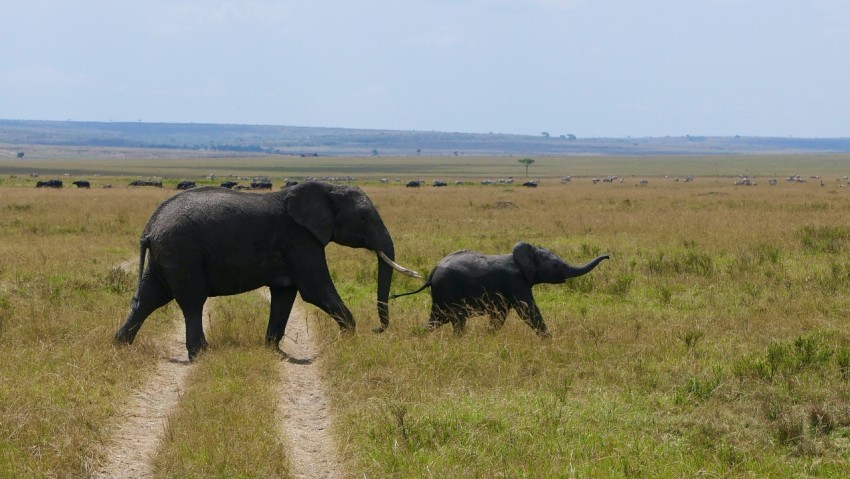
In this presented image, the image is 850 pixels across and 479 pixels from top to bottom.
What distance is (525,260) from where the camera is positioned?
12.1m

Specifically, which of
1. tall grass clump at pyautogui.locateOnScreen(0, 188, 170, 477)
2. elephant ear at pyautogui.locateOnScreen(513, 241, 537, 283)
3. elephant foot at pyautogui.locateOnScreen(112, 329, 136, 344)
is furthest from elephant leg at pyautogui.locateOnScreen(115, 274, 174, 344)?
elephant ear at pyautogui.locateOnScreen(513, 241, 537, 283)

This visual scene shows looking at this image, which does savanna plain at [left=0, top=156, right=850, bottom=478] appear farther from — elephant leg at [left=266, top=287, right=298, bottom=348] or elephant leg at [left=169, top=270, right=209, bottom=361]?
elephant leg at [left=266, top=287, right=298, bottom=348]

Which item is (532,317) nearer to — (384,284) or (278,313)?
(384,284)

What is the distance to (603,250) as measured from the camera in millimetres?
22250

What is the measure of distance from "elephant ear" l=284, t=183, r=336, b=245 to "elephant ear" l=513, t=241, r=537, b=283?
248 centimetres

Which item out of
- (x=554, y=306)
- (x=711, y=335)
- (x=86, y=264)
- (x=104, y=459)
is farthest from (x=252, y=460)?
(x=86, y=264)

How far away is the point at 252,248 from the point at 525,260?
133 inches

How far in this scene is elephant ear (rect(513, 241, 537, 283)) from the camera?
12.1 m

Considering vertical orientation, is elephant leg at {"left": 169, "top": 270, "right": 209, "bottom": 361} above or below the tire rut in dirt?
above

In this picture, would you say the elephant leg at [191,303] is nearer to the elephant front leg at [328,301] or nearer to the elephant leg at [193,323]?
the elephant leg at [193,323]

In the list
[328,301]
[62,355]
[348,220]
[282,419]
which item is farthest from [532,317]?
[62,355]

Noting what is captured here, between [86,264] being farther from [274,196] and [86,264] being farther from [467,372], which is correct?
[467,372]

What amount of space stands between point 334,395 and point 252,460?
2396mm

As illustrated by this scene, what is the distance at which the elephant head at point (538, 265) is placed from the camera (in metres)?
12.1
